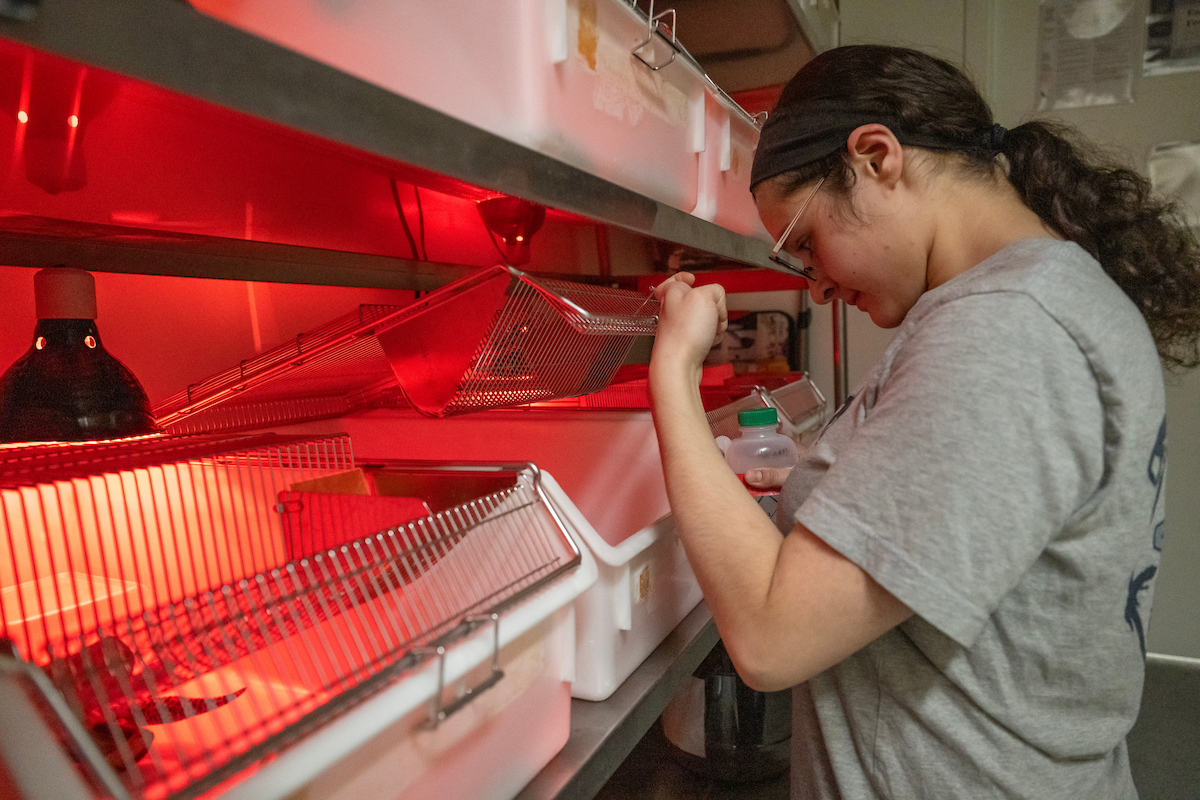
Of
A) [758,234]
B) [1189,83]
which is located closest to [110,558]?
[758,234]

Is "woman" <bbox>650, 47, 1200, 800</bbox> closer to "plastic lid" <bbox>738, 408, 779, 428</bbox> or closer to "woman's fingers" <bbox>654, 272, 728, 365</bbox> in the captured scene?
"woman's fingers" <bbox>654, 272, 728, 365</bbox>

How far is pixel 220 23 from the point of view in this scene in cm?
34

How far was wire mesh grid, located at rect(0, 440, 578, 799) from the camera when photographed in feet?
1.31

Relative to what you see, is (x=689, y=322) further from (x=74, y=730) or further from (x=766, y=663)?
(x=74, y=730)

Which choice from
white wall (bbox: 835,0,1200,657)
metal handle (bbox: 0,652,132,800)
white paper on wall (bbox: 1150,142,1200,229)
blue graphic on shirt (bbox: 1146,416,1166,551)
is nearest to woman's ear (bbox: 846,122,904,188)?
blue graphic on shirt (bbox: 1146,416,1166,551)

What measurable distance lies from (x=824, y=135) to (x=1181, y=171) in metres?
2.48

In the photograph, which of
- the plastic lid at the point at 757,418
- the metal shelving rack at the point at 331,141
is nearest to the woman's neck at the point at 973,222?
the metal shelving rack at the point at 331,141

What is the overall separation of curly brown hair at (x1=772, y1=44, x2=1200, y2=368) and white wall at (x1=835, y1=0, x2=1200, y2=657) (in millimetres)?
1834

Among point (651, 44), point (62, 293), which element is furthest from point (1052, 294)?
point (62, 293)

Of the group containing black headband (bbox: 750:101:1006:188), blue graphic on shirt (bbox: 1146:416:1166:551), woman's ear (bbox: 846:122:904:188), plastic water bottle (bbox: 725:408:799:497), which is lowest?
plastic water bottle (bbox: 725:408:799:497)

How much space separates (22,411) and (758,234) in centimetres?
131

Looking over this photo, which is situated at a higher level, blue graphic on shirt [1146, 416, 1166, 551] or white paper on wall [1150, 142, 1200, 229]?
white paper on wall [1150, 142, 1200, 229]

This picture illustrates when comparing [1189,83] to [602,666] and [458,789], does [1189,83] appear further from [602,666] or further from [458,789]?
[458,789]

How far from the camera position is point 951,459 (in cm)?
58
